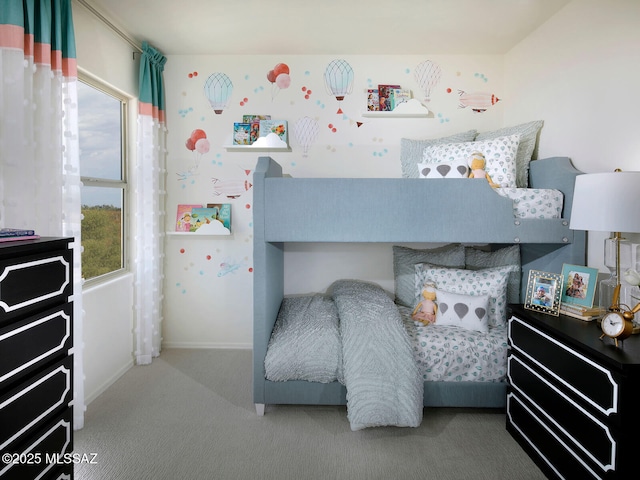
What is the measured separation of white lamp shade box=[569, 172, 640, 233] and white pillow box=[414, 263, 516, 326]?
0.89m

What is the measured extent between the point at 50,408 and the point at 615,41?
3.07 m

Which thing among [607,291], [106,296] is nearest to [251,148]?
[106,296]

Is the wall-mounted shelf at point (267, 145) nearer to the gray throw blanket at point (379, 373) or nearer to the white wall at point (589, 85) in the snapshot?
the gray throw blanket at point (379, 373)

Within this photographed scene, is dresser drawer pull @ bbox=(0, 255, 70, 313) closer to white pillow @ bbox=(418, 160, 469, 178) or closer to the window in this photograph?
the window

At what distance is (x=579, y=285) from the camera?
1.95 metres

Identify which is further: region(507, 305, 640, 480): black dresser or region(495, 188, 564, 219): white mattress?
region(495, 188, 564, 219): white mattress

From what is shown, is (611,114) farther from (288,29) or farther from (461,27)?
(288,29)

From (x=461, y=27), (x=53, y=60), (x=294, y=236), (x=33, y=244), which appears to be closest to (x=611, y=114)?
(x=461, y=27)

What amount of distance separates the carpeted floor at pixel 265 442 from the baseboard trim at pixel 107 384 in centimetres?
4

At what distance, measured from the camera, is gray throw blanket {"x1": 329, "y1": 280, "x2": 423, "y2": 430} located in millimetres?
2010

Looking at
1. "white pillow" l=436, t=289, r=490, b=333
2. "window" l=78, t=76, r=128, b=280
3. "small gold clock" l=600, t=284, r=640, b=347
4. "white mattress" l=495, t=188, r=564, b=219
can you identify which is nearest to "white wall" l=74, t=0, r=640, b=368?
"window" l=78, t=76, r=128, b=280

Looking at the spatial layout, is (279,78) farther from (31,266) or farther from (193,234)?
(31,266)

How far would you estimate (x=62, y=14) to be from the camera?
6.72ft

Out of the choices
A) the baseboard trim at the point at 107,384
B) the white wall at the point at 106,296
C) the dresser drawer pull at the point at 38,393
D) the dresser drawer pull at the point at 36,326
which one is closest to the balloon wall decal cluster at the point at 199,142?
the white wall at the point at 106,296
